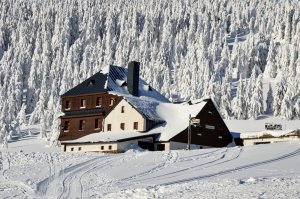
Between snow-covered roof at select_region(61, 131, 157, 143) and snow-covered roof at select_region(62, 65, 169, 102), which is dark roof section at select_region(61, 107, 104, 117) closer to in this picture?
snow-covered roof at select_region(62, 65, 169, 102)

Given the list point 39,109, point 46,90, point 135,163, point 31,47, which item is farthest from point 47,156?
point 31,47

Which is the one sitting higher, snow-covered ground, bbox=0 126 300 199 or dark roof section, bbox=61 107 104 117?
dark roof section, bbox=61 107 104 117

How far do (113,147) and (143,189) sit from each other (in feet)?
97.4

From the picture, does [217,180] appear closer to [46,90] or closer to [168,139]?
[168,139]

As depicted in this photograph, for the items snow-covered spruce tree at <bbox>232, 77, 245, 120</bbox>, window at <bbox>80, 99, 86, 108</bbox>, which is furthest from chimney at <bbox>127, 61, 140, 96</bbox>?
snow-covered spruce tree at <bbox>232, 77, 245, 120</bbox>

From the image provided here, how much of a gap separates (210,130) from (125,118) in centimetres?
891

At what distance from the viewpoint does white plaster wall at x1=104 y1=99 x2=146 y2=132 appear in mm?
56781

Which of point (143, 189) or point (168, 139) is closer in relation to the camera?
point (143, 189)

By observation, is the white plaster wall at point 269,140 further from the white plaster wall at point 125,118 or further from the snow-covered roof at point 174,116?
the white plaster wall at point 125,118

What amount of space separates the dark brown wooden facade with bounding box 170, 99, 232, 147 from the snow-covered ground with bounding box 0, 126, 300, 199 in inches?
580

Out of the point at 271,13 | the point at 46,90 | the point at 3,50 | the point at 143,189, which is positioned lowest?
the point at 143,189

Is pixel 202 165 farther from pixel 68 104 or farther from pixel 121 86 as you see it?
pixel 68 104

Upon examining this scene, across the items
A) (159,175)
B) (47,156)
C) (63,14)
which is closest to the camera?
(159,175)

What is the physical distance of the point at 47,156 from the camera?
38.7 metres
